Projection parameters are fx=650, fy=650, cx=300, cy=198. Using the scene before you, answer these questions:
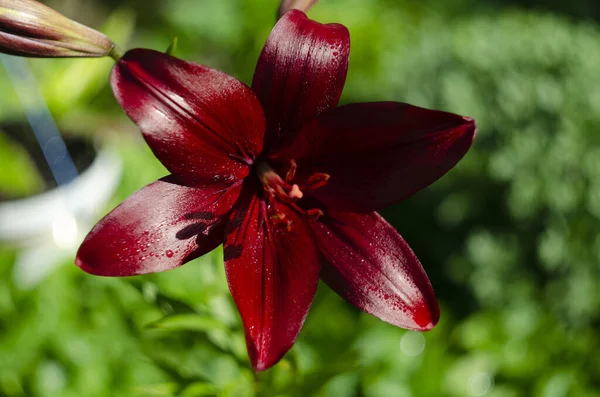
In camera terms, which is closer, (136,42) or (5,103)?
(5,103)

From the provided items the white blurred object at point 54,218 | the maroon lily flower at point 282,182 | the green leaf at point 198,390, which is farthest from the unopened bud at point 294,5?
the white blurred object at point 54,218

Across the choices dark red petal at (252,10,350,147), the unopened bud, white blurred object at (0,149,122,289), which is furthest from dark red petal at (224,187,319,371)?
white blurred object at (0,149,122,289)

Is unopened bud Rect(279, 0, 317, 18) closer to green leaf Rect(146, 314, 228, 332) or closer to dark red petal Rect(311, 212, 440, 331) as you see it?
dark red petal Rect(311, 212, 440, 331)

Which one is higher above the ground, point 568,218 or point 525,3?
point 525,3

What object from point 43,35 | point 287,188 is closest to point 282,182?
point 287,188

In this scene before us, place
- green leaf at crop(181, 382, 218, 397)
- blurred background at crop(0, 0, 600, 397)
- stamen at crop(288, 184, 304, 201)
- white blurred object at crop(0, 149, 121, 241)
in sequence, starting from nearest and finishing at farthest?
stamen at crop(288, 184, 304, 201)
green leaf at crop(181, 382, 218, 397)
blurred background at crop(0, 0, 600, 397)
white blurred object at crop(0, 149, 121, 241)

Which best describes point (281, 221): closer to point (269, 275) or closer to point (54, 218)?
point (269, 275)

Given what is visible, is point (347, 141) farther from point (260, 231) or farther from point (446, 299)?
point (446, 299)

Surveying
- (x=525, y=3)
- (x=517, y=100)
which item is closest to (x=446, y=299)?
(x=517, y=100)
